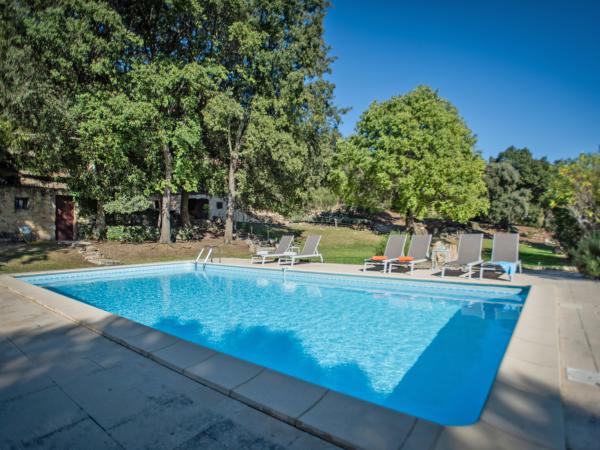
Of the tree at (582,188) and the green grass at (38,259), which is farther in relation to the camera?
the green grass at (38,259)

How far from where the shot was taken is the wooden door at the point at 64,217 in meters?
20.9

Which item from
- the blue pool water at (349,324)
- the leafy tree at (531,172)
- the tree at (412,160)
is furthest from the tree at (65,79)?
the leafy tree at (531,172)

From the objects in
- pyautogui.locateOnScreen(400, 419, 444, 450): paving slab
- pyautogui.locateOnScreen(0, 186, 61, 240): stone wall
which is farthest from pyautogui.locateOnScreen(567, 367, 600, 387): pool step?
pyautogui.locateOnScreen(0, 186, 61, 240): stone wall

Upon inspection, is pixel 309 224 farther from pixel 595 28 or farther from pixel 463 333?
pixel 463 333

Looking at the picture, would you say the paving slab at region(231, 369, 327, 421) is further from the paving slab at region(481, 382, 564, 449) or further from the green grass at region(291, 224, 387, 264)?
the green grass at region(291, 224, 387, 264)

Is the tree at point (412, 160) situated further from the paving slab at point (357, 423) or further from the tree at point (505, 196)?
the paving slab at point (357, 423)

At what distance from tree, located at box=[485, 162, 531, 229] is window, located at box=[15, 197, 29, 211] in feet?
147

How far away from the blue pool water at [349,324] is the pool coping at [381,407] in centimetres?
80

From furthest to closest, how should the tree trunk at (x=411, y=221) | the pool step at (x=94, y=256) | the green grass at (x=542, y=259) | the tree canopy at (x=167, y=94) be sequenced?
the tree trunk at (x=411, y=221) → the tree canopy at (x=167, y=94) → the green grass at (x=542, y=259) → the pool step at (x=94, y=256)

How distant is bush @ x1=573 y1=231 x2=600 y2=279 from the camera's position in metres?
9.28

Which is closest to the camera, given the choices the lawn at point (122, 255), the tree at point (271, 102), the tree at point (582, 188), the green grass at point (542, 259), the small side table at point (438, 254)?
the tree at point (582, 188)

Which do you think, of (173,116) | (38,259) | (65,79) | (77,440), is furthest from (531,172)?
(77,440)

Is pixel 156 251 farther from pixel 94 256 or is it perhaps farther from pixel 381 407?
pixel 381 407

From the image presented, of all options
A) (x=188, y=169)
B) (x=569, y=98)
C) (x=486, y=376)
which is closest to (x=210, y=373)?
(x=486, y=376)
